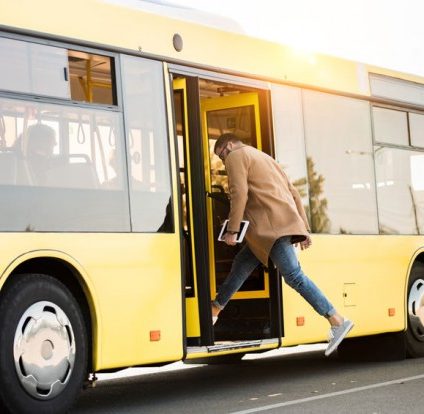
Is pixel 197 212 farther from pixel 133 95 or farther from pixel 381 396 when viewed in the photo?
pixel 381 396

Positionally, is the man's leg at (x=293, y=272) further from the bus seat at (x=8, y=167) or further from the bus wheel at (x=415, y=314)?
the bus seat at (x=8, y=167)

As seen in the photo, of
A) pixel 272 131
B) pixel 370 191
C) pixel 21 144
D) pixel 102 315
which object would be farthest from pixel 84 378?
pixel 370 191

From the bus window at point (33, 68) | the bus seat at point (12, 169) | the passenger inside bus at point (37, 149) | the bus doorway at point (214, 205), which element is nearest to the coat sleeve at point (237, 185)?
the bus doorway at point (214, 205)

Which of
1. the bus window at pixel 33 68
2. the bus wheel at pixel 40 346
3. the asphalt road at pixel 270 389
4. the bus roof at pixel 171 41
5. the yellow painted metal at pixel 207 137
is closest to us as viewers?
the bus wheel at pixel 40 346

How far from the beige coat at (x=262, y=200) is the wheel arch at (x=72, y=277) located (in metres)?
1.98

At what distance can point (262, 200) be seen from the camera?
376 inches

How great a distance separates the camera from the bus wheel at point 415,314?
1163 centimetres

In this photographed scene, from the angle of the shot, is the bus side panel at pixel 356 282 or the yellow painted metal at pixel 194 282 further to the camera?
the bus side panel at pixel 356 282

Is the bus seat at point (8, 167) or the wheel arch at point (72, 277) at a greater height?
the bus seat at point (8, 167)

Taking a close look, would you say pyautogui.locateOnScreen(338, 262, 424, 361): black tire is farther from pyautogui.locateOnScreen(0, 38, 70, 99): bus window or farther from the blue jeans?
pyautogui.locateOnScreen(0, 38, 70, 99): bus window

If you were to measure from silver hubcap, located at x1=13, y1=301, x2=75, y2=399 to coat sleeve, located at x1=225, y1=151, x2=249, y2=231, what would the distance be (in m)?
2.16

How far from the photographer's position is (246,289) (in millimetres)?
10047

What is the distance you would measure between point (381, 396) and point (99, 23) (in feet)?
11.4

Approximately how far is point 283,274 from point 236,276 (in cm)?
40
